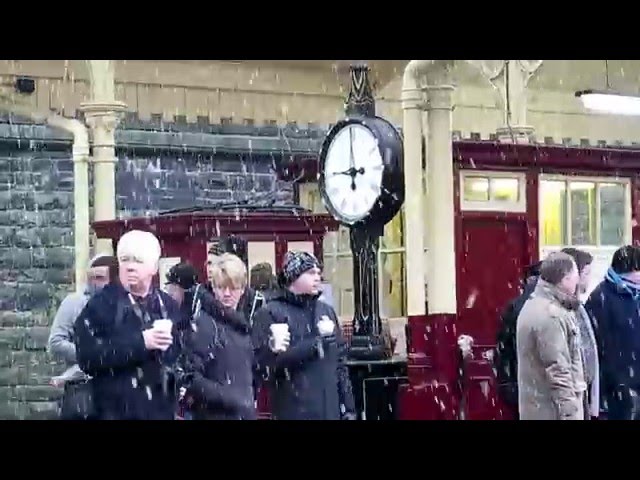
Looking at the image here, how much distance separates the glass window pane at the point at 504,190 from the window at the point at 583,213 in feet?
0.88

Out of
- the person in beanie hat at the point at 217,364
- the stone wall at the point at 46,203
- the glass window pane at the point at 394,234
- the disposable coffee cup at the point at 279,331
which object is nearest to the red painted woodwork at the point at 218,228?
the glass window pane at the point at 394,234

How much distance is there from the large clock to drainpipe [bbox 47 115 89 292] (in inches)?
195

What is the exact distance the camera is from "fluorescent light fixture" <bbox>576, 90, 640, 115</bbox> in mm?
12000

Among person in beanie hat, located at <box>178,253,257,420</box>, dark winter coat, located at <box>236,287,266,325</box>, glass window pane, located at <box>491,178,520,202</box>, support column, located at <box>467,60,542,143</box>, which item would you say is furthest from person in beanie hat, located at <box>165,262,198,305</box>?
support column, located at <box>467,60,542,143</box>

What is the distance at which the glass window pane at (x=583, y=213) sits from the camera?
11.3m

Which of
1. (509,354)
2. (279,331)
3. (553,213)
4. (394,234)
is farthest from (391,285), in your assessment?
(279,331)

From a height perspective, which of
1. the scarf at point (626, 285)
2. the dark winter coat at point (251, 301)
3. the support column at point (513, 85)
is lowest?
the dark winter coat at point (251, 301)

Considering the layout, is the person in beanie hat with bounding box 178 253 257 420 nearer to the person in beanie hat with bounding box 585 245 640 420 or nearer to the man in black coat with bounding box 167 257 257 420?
the man in black coat with bounding box 167 257 257 420

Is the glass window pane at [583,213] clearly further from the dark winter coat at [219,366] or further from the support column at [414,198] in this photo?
the dark winter coat at [219,366]

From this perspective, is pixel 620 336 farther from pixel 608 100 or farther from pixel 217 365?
pixel 608 100
